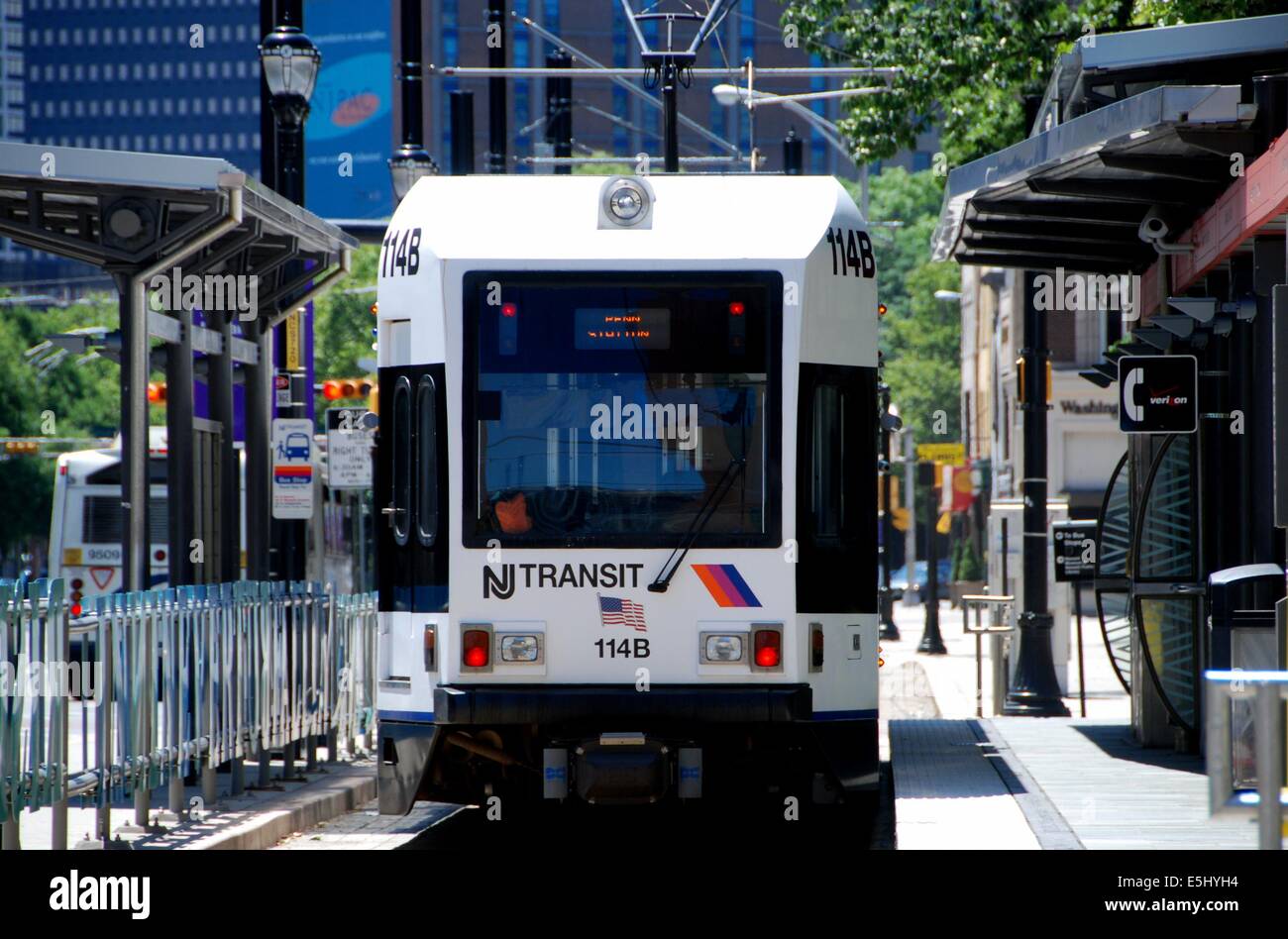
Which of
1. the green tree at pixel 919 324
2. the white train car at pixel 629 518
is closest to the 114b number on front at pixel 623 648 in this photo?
the white train car at pixel 629 518

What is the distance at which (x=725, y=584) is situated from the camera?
1034cm

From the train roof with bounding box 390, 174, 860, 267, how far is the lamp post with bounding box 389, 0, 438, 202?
807cm

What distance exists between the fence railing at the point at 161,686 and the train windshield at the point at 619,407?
198 cm

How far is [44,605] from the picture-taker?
9.52 meters

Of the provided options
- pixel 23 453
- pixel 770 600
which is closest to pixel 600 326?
pixel 770 600

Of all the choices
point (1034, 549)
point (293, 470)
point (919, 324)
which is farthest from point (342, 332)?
point (293, 470)

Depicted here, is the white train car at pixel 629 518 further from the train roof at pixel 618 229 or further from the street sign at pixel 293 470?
the street sign at pixel 293 470

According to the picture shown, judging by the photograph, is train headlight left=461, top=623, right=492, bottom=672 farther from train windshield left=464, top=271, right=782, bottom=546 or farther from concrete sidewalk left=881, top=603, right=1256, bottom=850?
concrete sidewalk left=881, top=603, right=1256, bottom=850

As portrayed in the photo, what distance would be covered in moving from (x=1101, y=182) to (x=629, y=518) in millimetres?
4172

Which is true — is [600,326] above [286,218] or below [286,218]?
below

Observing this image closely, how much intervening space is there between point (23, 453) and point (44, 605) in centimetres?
6724

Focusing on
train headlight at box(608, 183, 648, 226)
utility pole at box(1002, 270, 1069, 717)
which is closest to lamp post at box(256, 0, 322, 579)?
train headlight at box(608, 183, 648, 226)

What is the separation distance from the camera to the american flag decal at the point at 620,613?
10336mm
